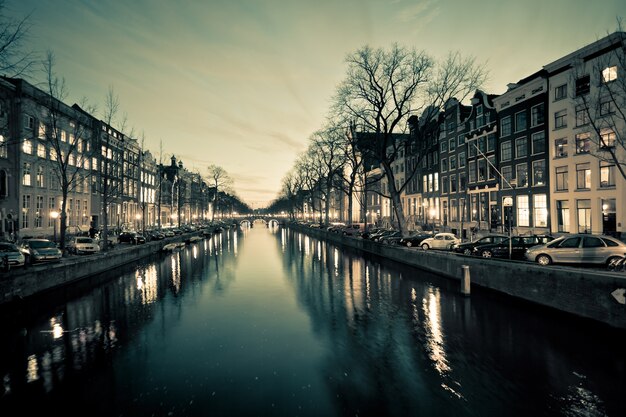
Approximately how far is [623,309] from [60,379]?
57.0 ft

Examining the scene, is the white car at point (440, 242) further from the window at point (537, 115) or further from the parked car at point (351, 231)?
the parked car at point (351, 231)

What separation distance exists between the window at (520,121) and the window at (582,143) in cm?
743

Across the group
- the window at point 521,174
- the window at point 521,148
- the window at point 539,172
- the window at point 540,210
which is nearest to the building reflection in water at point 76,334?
the window at point 540,210

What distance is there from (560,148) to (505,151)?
733cm

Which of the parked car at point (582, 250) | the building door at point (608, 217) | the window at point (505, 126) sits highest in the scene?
the window at point (505, 126)

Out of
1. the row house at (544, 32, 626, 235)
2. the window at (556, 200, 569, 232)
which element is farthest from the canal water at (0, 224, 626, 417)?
the window at (556, 200, 569, 232)

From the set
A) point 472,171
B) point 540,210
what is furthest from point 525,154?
point 472,171

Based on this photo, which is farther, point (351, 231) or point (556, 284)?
point (351, 231)

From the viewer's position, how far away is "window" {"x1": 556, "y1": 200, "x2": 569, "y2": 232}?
35438mm

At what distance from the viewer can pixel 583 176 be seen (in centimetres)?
3378

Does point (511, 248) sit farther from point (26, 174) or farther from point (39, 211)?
point (39, 211)

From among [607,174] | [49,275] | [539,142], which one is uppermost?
[539,142]

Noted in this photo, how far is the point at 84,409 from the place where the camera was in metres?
8.45

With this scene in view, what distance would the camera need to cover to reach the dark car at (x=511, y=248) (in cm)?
2425
